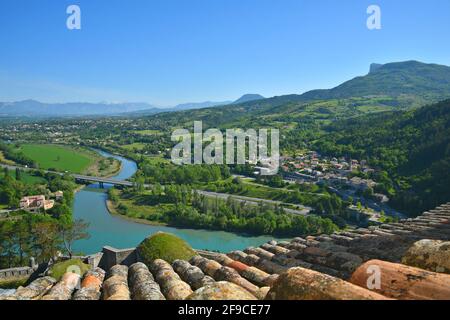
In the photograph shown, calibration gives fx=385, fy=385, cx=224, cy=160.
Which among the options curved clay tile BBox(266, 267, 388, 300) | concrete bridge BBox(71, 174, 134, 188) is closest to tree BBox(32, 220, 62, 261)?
curved clay tile BBox(266, 267, 388, 300)

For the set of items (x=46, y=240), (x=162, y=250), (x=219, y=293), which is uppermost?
(x=219, y=293)

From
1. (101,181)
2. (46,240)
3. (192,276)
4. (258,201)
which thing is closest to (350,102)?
(258,201)

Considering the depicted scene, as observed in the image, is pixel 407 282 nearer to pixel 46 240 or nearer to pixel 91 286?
pixel 91 286

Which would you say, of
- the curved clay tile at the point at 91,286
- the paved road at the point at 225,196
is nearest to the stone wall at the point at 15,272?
the curved clay tile at the point at 91,286

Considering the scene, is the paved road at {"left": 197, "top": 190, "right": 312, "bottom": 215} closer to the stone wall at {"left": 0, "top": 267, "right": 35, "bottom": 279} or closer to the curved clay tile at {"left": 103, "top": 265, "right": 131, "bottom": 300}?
the stone wall at {"left": 0, "top": 267, "right": 35, "bottom": 279}
